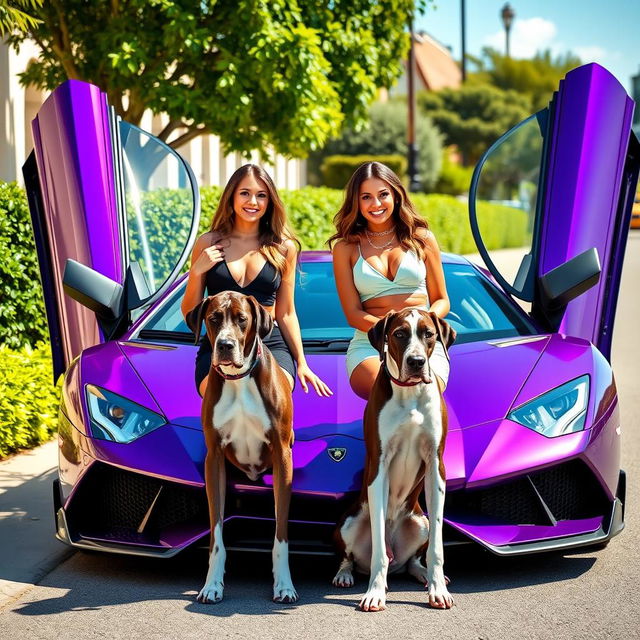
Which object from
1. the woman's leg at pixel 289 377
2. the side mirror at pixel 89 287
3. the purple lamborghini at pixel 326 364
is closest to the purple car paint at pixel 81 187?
the purple lamborghini at pixel 326 364

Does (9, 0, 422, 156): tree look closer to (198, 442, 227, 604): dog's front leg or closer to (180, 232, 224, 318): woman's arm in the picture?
(180, 232, 224, 318): woman's arm

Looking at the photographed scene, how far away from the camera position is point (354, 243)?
4977mm

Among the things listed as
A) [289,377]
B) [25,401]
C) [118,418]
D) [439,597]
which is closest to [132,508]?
[118,418]

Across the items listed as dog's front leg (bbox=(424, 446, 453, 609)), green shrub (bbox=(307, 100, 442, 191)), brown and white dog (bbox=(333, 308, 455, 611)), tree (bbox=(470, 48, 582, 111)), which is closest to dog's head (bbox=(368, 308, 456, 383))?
brown and white dog (bbox=(333, 308, 455, 611))

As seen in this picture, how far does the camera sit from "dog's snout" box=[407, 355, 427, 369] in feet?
13.0

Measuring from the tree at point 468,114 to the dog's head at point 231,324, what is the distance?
222 feet

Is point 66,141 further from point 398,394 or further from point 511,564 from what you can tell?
point 511,564

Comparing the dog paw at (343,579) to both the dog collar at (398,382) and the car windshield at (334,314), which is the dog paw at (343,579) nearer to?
the dog collar at (398,382)

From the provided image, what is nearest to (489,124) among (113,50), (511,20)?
(511,20)

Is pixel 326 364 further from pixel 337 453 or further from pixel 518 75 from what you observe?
pixel 518 75

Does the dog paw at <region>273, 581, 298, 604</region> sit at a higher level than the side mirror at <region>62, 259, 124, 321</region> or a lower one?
lower

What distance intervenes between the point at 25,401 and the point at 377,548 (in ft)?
12.1

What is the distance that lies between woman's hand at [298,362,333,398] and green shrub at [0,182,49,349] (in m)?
3.98

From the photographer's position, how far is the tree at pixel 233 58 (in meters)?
11.7
